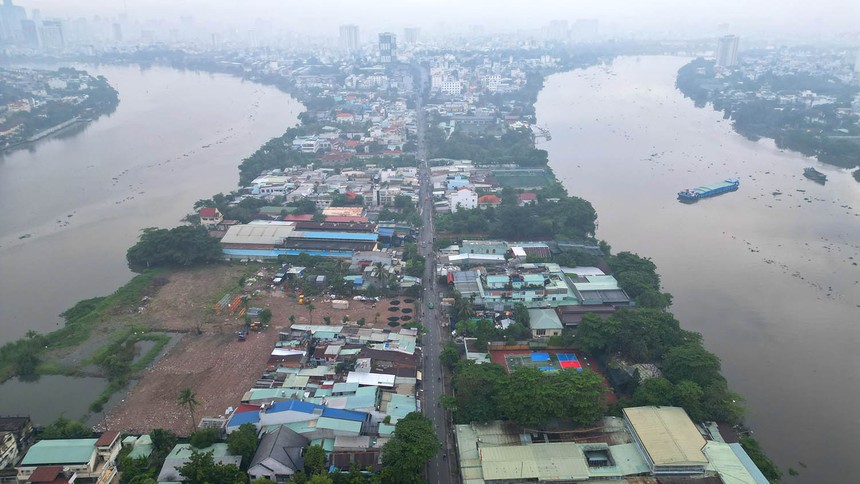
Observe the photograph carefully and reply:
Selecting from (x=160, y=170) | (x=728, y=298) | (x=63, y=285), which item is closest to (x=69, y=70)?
(x=160, y=170)

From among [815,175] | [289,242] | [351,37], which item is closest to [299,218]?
[289,242]

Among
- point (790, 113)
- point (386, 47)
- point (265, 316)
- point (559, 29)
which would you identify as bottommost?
point (265, 316)

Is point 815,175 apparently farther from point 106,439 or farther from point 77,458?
point 77,458

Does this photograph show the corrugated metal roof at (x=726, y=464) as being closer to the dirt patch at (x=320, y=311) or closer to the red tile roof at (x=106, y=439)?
the dirt patch at (x=320, y=311)

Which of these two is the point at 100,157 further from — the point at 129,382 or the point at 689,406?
the point at 689,406

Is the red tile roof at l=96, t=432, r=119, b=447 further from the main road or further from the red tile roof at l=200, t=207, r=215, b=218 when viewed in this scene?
the red tile roof at l=200, t=207, r=215, b=218

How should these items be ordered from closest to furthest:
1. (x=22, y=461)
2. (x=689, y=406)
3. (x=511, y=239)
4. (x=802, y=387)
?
(x=22, y=461), (x=689, y=406), (x=802, y=387), (x=511, y=239)
